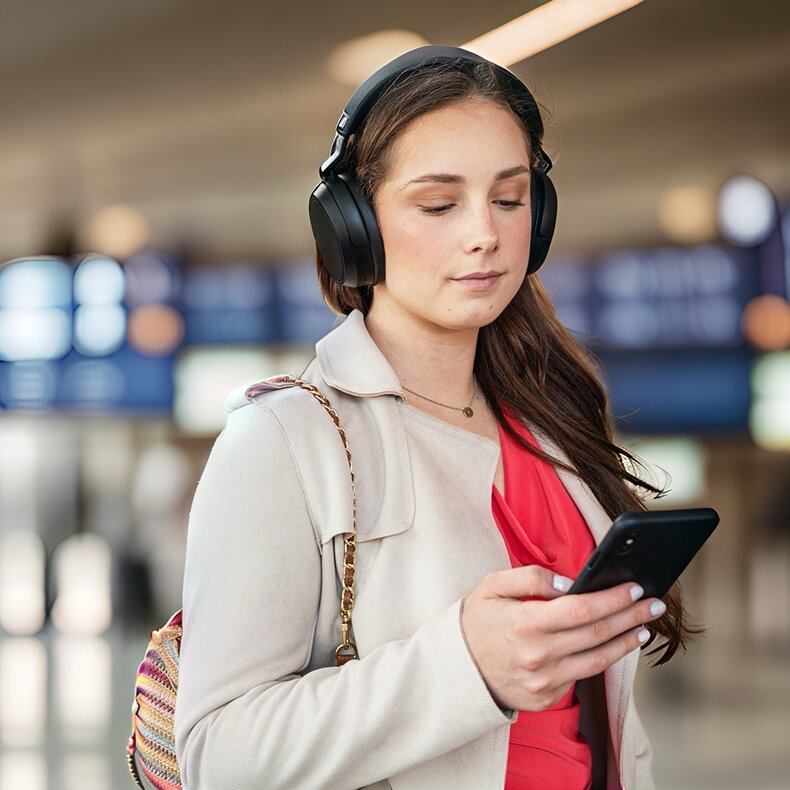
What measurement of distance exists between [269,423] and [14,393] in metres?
5.34

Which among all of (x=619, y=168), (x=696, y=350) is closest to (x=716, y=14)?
(x=619, y=168)

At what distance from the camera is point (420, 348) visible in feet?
3.98

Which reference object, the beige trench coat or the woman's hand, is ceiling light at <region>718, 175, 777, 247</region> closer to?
the beige trench coat

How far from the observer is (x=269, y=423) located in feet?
3.41

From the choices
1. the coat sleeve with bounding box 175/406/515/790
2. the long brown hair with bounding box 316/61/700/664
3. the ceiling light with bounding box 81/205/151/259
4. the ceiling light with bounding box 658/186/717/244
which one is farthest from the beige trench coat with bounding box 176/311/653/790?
the ceiling light with bounding box 81/205/151/259

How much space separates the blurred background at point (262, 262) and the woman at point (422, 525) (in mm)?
4260

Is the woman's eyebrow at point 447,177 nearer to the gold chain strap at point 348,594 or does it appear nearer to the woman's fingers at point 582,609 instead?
the gold chain strap at point 348,594

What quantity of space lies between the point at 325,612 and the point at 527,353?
0.48 m

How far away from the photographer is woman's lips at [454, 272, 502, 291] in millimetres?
1119

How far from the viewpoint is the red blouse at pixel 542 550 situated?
1.10 meters

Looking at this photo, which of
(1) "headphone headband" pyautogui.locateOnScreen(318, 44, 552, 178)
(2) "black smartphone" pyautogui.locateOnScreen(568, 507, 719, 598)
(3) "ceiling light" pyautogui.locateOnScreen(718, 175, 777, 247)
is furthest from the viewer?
(3) "ceiling light" pyautogui.locateOnScreen(718, 175, 777, 247)

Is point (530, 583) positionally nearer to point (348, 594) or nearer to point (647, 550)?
point (647, 550)

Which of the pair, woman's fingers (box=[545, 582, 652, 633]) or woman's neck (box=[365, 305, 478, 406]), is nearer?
woman's fingers (box=[545, 582, 652, 633])

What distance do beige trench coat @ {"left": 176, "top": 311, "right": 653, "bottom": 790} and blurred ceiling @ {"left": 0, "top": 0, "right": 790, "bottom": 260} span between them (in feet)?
14.2
